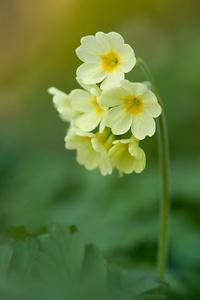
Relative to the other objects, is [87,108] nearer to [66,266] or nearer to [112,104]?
[112,104]

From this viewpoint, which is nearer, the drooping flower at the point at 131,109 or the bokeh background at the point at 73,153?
the drooping flower at the point at 131,109

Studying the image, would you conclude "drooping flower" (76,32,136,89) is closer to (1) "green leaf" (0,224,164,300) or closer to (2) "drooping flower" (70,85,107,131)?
(2) "drooping flower" (70,85,107,131)

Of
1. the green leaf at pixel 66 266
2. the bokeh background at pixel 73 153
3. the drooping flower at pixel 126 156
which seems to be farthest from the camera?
the bokeh background at pixel 73 153

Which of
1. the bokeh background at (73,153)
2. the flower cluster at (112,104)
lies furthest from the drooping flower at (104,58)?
the bokeh background at (73,153)

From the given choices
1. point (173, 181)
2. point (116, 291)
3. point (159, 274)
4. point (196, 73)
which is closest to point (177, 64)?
point (196, 73)

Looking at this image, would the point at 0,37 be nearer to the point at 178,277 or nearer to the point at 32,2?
the point at 32,2

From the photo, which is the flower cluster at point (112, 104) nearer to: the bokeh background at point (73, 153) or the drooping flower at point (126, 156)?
the drooping flower at point (126, 156)

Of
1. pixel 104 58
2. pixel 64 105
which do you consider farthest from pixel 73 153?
pixel 104 58
